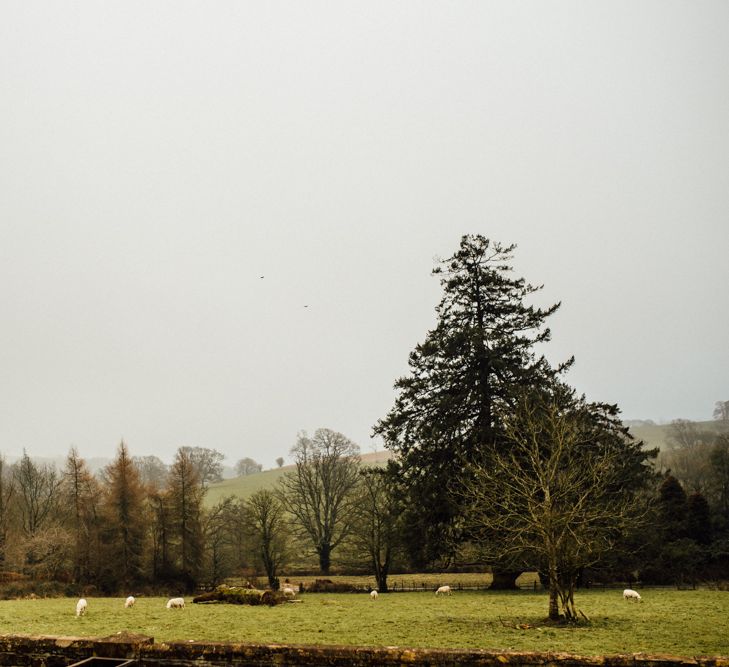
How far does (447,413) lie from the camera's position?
32906 mm

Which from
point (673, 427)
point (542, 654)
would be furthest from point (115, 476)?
point (673, 427)

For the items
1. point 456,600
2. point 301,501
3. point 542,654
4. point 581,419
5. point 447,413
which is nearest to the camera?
point 542,654

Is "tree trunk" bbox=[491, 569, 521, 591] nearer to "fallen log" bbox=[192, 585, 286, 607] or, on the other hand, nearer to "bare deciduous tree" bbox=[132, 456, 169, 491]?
"fallen log" bbox=[192, 585, 286, 607]

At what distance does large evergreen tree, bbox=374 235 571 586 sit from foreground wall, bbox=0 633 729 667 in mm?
21514

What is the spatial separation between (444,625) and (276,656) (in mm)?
8795

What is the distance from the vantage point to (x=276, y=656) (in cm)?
934

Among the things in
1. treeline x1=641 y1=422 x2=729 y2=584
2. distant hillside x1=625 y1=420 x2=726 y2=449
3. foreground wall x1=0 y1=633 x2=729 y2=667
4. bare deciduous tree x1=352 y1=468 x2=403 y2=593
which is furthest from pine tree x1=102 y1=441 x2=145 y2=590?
distant hillside x1=625 y1=420 x2=726 y2=449

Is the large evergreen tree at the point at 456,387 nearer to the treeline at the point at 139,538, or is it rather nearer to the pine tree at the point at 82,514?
the treeline at the point at 139,538

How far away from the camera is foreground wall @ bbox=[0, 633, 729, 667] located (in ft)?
28.8

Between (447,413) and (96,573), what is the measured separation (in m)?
28.4

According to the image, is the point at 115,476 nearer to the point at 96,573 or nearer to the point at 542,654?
the point at 96,573

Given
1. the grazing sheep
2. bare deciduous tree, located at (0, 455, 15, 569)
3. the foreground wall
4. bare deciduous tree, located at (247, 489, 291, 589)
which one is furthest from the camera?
bare deciduous tree, located at (0, 455, 15, 569)

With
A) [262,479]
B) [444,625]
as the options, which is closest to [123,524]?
[444,625]

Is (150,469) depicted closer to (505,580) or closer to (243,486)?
(243,486)
